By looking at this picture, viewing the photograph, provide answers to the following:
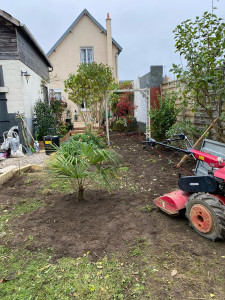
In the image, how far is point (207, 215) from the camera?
2.62 metres

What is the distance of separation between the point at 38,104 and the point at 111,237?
799 centimetres

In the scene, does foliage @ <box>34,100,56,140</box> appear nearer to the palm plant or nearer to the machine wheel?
the palm plant

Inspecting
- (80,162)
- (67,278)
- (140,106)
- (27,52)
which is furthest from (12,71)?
(67,278)

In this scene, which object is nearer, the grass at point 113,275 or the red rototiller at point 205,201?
the grass at point 113,275

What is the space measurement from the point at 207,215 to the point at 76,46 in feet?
52.9

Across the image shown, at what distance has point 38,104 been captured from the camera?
959cm

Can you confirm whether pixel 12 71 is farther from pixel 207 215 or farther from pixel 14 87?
pixel 207 215

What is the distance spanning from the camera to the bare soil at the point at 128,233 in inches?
86.0

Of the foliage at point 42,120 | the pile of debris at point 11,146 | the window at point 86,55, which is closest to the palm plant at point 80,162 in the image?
the pile of debris at point 11,146

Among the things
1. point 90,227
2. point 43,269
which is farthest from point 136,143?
point 43,269

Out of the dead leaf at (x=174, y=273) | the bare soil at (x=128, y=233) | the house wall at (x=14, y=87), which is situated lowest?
the dead leaf at (x=174, y=273)

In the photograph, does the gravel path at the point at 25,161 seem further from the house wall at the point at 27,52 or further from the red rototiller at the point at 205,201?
the red rototiller at the point at 205,201

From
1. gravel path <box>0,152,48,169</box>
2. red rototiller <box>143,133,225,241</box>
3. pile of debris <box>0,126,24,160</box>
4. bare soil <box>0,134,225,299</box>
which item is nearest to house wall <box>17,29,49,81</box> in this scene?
pile of debris <box>0,126,24,160</box>

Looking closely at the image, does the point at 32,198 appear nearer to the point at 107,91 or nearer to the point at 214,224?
the point at 214,224
